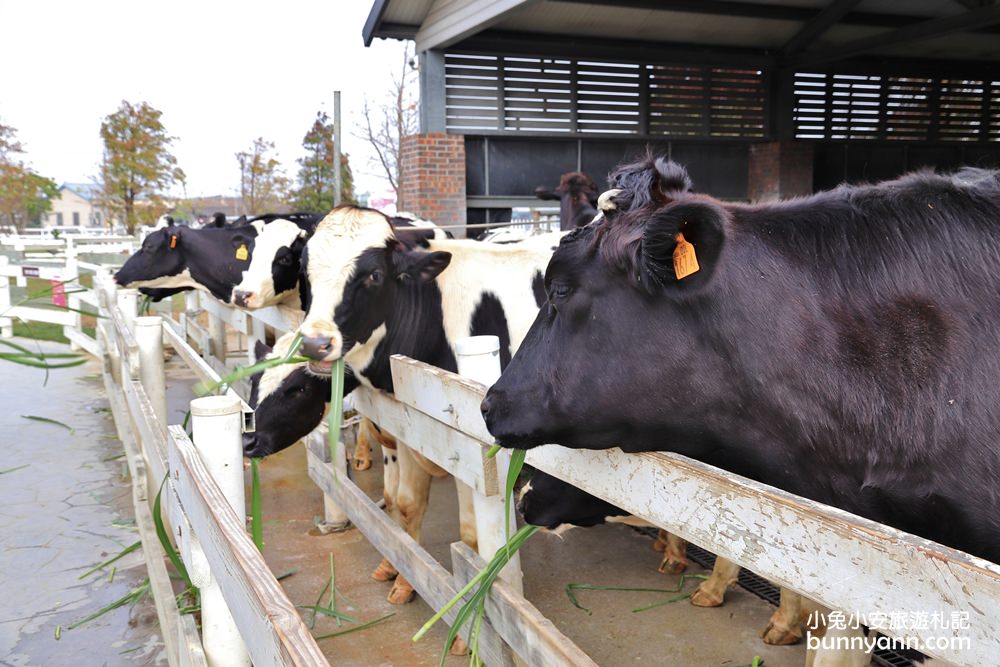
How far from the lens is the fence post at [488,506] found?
241cm

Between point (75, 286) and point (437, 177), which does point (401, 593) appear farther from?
point (75, 286)

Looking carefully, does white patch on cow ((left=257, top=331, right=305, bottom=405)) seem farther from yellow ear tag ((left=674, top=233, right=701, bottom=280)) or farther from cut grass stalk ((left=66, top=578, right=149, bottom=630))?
yellow ear tag ((left=674, top=233, right=701, bottom=280))

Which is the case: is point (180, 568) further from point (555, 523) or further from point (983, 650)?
point (983, 650)

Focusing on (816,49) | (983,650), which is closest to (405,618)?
(983,650)

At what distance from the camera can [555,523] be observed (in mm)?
2572

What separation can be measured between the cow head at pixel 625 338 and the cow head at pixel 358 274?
1.56 m

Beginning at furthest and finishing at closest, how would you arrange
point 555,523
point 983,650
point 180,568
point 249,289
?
point 249,289, point 180,568, point 555,523, point 983,650

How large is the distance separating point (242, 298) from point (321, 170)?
19.7 meters

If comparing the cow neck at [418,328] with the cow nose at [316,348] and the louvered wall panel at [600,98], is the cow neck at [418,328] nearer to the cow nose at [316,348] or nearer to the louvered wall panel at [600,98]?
the cow nose at [316,348]

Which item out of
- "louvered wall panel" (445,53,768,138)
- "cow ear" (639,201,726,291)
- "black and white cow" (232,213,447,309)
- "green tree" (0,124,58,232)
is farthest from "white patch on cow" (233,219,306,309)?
"green tree" (0,124,58,232)

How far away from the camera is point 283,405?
3.80 m

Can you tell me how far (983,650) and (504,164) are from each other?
1044 cm

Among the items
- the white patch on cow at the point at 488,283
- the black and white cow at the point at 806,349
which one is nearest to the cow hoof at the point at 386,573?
the white patch on cow at the point at 488,283

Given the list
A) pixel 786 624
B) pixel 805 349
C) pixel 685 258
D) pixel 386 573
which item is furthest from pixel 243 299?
pixel 805 349
